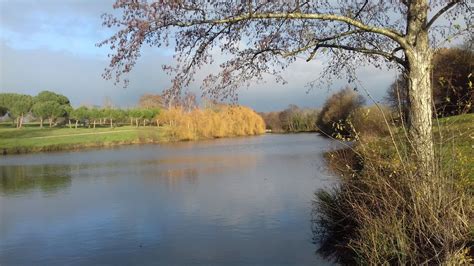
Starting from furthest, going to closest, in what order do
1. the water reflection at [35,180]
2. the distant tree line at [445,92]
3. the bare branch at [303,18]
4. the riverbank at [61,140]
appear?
1. the riverbank at [61,140]
2. the water reflection at [35,180]
3. the bare branch at [303,18]
4. the distant tree line at [445,92]

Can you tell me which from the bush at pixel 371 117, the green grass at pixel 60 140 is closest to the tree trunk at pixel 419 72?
the bush at pixel 371 117

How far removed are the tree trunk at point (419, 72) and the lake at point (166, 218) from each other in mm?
3558

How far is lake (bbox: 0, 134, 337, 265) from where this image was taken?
33.2 ft

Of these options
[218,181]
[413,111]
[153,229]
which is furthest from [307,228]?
[218,181]

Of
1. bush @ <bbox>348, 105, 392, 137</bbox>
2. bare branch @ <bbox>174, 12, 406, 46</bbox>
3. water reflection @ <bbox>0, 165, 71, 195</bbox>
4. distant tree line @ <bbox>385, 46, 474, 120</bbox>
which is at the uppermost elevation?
bare branch @ <bbox>174, 12, 406, 46</bbox>

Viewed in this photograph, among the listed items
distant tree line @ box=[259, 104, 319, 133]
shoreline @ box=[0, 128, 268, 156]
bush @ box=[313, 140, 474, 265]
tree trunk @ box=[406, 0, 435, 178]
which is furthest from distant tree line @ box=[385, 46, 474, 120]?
distant tree line @ box=[259, 104, 319, 133]

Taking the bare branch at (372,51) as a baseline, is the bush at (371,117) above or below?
below

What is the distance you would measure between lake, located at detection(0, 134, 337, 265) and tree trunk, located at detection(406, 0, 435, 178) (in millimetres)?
3558

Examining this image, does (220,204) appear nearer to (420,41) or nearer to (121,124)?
(420,41)

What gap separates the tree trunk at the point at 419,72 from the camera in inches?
247

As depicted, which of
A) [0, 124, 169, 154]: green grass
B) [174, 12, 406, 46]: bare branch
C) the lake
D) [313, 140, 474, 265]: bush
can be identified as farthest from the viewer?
[0, 124, 169, 154]: green grass

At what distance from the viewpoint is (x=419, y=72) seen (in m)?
6.33

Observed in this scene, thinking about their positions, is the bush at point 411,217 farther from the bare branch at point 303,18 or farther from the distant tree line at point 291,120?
the distant tree line at point 291,120

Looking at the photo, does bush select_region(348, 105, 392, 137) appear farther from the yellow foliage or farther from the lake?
the yellow foliage
